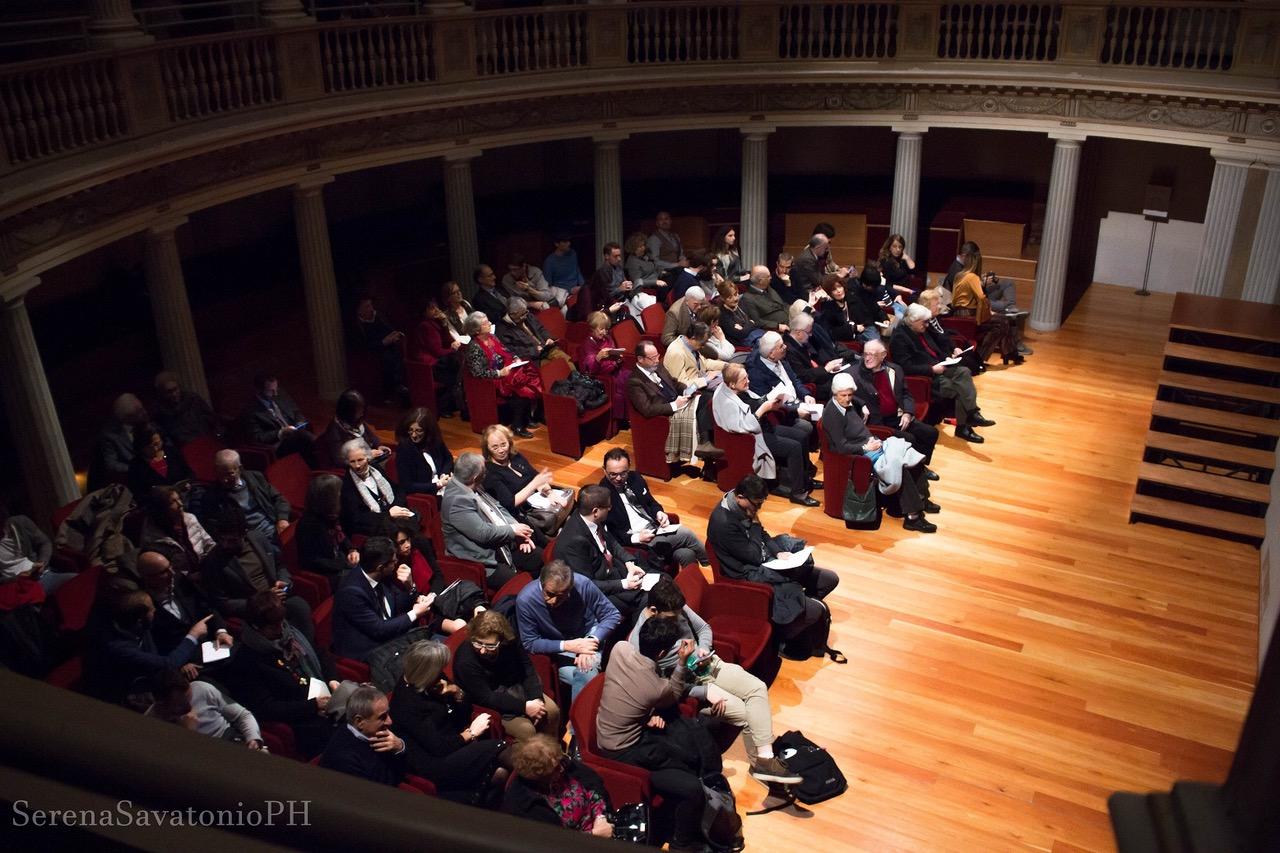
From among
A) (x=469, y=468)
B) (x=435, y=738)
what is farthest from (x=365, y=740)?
(x=469, y=468)

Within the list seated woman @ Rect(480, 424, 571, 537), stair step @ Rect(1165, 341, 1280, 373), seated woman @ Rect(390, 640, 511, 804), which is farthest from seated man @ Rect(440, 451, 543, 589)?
stair step @ Rect(1165, 341, 1280, 373)

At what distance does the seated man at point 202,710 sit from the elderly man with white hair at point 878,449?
5.17 metres

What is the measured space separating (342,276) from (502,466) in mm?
7162

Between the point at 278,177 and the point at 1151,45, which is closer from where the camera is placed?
the point at 278,177

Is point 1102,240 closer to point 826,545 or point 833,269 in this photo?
point 833,269

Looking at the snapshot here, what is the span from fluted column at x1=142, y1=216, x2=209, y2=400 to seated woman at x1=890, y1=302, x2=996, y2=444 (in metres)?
6.62

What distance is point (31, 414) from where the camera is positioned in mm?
8312

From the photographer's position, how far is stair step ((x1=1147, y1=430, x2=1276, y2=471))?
9.28m

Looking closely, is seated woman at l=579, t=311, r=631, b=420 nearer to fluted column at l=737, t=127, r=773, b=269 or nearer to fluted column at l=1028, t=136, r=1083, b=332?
fluted column at l=737, t=127, r=773, b=269

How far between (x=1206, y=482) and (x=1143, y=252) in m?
7.01

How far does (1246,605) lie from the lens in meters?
8.33

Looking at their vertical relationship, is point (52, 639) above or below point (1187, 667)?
above

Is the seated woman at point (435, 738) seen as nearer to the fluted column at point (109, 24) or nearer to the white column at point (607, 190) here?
the fluted column at point (109, 24)

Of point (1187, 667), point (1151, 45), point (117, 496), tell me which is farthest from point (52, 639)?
point (1151, 45)
